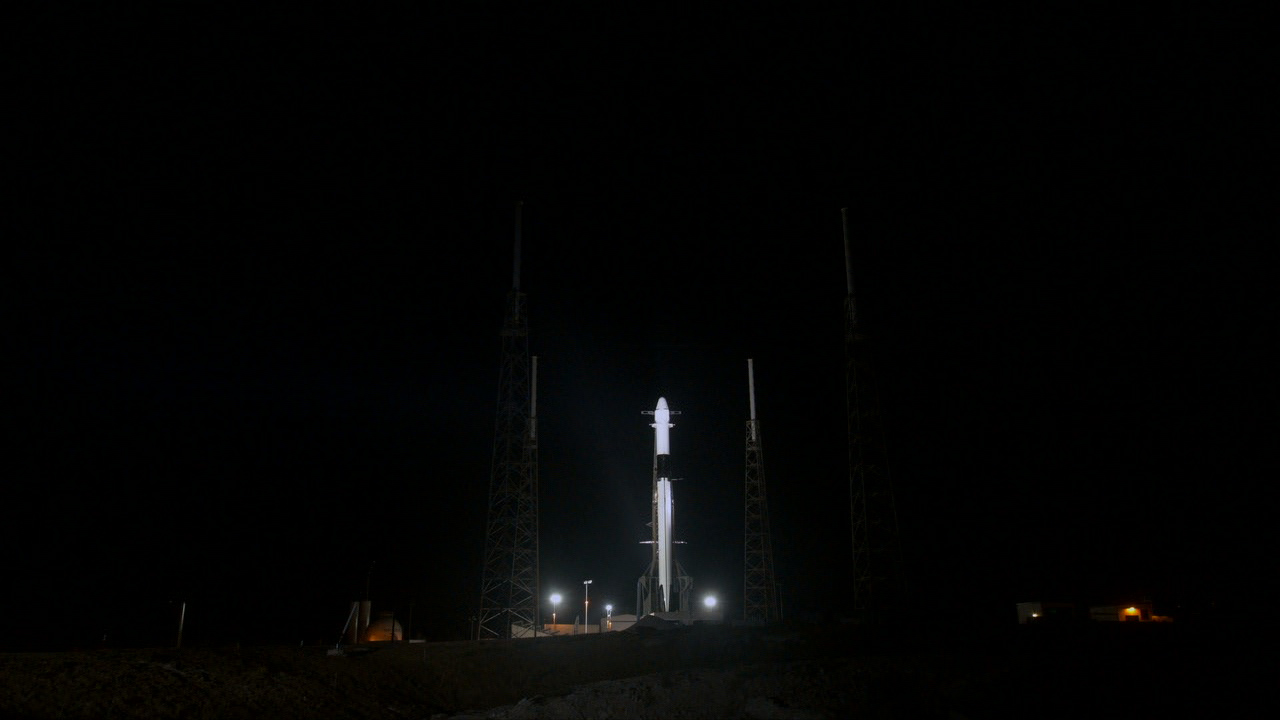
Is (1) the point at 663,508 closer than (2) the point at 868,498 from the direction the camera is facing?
No

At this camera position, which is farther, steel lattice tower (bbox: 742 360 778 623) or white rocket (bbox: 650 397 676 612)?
white rocket (bbox: 650 397 676 612)

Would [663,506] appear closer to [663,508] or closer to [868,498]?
[663,508]

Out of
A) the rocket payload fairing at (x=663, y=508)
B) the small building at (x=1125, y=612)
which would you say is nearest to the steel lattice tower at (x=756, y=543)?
the rocket payload fairing at (x=663, y=508)

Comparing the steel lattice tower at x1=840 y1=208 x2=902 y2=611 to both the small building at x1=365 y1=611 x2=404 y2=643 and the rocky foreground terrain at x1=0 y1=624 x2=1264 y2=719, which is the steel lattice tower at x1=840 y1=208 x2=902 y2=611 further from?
the small building at x1=365 y1=611 x2=404 y2=643

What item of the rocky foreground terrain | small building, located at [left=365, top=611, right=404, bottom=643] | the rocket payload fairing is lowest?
the rocky foreground terrain

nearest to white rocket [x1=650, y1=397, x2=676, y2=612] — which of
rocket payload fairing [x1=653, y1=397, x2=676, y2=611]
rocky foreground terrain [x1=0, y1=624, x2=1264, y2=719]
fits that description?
rocket payload fairing [x1=653, y1=397, x2=676, y2=611]

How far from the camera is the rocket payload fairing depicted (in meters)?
57.2

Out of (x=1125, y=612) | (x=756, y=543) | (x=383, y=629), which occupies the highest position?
(x=756, y=543)

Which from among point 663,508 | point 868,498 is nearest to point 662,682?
point 868,498

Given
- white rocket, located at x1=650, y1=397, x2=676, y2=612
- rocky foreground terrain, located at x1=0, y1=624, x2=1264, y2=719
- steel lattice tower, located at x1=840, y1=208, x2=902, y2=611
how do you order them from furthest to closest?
white rocket, located at x1=650, y1=397, x2=676, y2=612
steel lattice tower, located at x1=840, y1=208, x2=902, y2=611
rocky foreground terrain, located at x1=0, y1=624, x2=1264, y2=719

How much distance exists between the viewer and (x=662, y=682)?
25234mm

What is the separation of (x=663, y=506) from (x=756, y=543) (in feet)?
23.5

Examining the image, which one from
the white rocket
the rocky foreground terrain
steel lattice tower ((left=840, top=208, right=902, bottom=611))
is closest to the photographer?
the rocky foreground terrain

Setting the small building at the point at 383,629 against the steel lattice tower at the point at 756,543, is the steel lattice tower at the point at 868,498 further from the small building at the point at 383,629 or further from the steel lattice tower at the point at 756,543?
the small building at the point at 383,629
